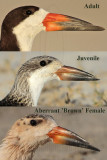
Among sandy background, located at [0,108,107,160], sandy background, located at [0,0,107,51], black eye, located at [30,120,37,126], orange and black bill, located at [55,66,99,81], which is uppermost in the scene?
sandy background, located at [0,0,107,51]

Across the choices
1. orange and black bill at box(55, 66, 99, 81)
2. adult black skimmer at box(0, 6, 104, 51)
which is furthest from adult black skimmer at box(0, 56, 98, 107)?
adult black skimmer at box(0, 6, 104, 51)

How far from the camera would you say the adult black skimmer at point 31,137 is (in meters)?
1.98

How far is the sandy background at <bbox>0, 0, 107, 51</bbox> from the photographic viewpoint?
216cm

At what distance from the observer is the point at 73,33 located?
85.1 inches

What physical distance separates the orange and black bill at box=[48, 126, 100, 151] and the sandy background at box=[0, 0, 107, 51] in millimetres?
424

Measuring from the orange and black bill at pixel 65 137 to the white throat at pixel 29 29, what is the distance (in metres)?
0.44

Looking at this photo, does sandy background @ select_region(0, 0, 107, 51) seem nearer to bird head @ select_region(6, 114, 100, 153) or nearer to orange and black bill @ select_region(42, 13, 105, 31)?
orange and black bill @ select_region(42, 13, 105, 31)

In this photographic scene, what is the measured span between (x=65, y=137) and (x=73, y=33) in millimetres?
531

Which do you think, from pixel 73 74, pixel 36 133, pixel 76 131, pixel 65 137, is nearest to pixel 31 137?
pixel 36 133

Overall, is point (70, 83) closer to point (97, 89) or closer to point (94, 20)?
point (97, 89)

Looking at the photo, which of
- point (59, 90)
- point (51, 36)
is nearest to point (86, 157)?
point (59, 90)

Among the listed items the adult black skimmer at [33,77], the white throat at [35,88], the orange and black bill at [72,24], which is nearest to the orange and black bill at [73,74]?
the adult black skimmer at [33,77]

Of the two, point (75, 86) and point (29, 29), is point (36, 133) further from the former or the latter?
point (29, 29)

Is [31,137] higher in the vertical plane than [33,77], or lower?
lower
